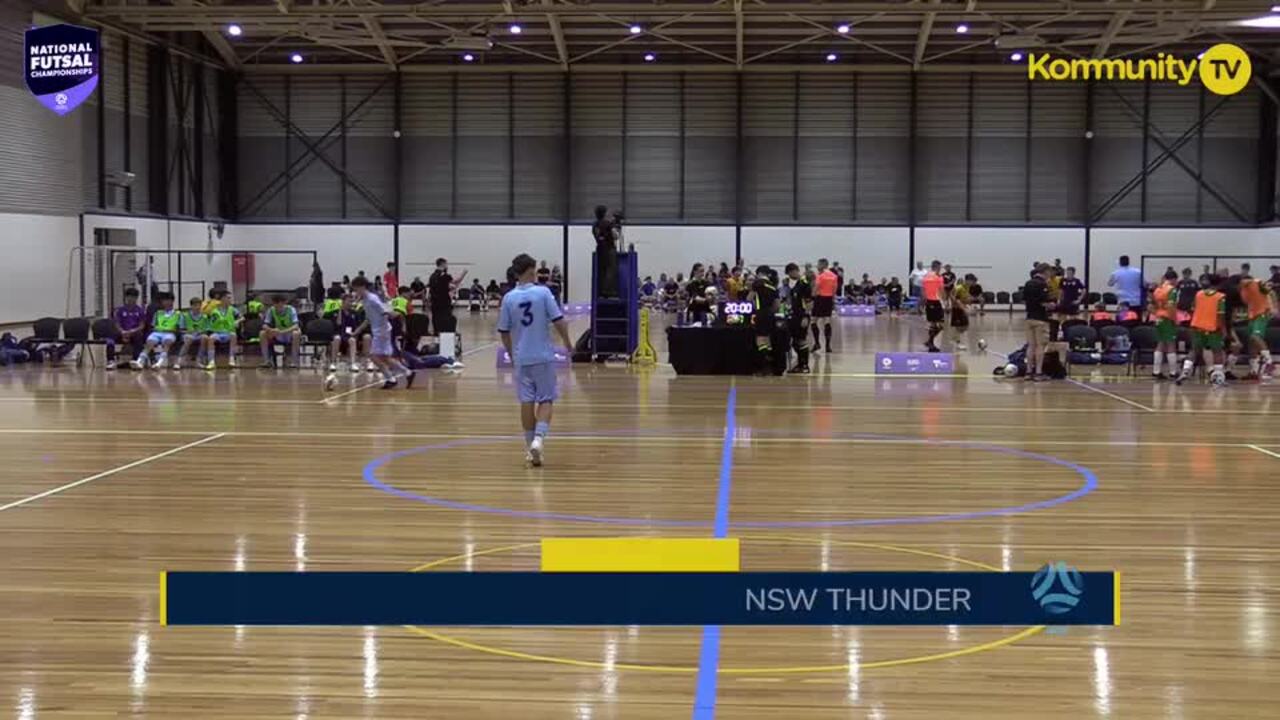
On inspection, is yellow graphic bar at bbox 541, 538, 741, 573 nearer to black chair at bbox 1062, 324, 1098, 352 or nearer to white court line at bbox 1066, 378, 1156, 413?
white court line at bbox 1066, 378, 1156, 413

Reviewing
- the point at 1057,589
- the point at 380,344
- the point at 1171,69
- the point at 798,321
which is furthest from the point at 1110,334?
the point at 1171,69

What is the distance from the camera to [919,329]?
1443 inches

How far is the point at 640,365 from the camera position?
2409cm

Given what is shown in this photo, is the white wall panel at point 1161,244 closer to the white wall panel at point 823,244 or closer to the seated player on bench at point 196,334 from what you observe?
the white wall panel at point 823,244

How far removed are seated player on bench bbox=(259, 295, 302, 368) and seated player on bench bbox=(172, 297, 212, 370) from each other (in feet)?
3.07

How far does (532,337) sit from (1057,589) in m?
7.72

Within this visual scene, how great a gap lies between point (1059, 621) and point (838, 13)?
36422mm

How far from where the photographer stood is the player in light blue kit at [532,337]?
38.5 feet

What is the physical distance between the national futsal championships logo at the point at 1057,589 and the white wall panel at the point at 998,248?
4319cm

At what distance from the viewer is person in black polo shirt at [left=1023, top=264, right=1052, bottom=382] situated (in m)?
20.3

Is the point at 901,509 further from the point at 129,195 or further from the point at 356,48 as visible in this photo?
the point at 356,48

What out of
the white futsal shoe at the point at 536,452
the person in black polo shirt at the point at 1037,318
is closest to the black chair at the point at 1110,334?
the person in black polo shirt at the point at 1037,318

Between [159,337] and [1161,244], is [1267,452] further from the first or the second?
[1161,244]

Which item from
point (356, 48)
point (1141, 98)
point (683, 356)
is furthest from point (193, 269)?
point (1141, 98)
